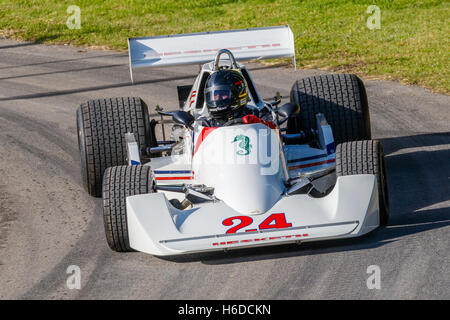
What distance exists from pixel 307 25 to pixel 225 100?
11945 millimetres

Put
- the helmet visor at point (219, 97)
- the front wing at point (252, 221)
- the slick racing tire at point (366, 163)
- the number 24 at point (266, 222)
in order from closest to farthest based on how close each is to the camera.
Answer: the front wing at point (252, 221) < the number 24 at point (266, 222) < the slick racing tire at point (366, 163) < the helmet visor at point (219, 97)

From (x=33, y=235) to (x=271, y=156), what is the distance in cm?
272

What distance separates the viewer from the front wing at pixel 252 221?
26.6 feet

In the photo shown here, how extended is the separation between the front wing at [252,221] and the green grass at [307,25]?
7.81 meters

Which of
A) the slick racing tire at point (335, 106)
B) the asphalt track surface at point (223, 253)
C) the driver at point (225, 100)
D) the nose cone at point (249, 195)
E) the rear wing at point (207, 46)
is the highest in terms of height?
the rear wing at point (207, 46)

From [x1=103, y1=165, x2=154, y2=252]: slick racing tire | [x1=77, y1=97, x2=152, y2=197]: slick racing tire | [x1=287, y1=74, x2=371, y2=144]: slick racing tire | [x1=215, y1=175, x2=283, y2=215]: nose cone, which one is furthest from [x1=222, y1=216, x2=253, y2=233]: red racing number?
[x1=287, y1=74, x2=371, y2=144]: slick racing tire

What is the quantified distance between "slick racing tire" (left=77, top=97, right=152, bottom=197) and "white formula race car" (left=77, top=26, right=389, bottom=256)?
12 mm

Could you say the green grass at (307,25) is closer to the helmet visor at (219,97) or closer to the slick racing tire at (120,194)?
the helmet visor at (219,97)

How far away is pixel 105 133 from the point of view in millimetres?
10984

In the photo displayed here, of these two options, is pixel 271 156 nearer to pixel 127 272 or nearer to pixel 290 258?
pixel 290 258

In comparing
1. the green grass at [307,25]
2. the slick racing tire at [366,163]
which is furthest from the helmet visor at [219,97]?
the green grass at [307,25]

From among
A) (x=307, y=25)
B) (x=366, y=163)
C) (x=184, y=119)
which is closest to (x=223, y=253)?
(x=366, y=163)

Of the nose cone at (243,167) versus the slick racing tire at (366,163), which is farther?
the slick racing tire at (366,163)

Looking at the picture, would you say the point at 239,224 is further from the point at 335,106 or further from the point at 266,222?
the point at 335,106
